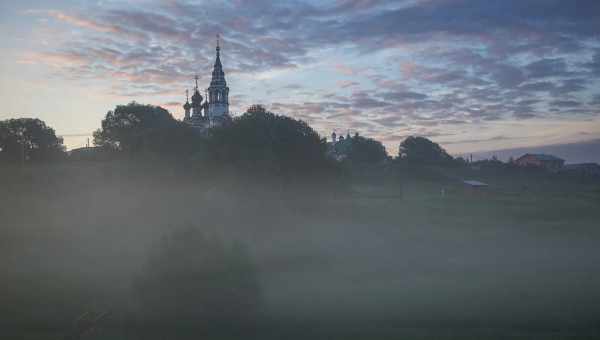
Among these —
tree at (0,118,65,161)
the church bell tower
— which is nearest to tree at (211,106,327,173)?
tree at (0,118,65,161)

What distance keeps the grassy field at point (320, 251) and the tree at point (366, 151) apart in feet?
182

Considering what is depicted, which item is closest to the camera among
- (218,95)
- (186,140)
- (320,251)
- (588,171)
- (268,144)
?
(320,251)

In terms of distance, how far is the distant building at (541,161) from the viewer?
98356 millimetres

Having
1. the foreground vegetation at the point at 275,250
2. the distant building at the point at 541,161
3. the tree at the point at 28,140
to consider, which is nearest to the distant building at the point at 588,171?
the distant building at the point at 541,161

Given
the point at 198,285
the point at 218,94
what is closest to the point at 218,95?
the point at 218,94

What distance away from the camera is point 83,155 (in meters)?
85.9

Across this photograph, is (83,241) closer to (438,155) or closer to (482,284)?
(482,284)

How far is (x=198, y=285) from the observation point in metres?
21.7

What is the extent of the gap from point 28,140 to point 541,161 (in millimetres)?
106769

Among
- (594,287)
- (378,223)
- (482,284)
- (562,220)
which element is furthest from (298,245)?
(562,220)

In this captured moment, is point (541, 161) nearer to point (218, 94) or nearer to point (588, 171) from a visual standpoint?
point (588, 171)

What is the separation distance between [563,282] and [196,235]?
79.7 ft

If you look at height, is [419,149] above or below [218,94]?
below

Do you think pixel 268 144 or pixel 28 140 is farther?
pixel 28 140
